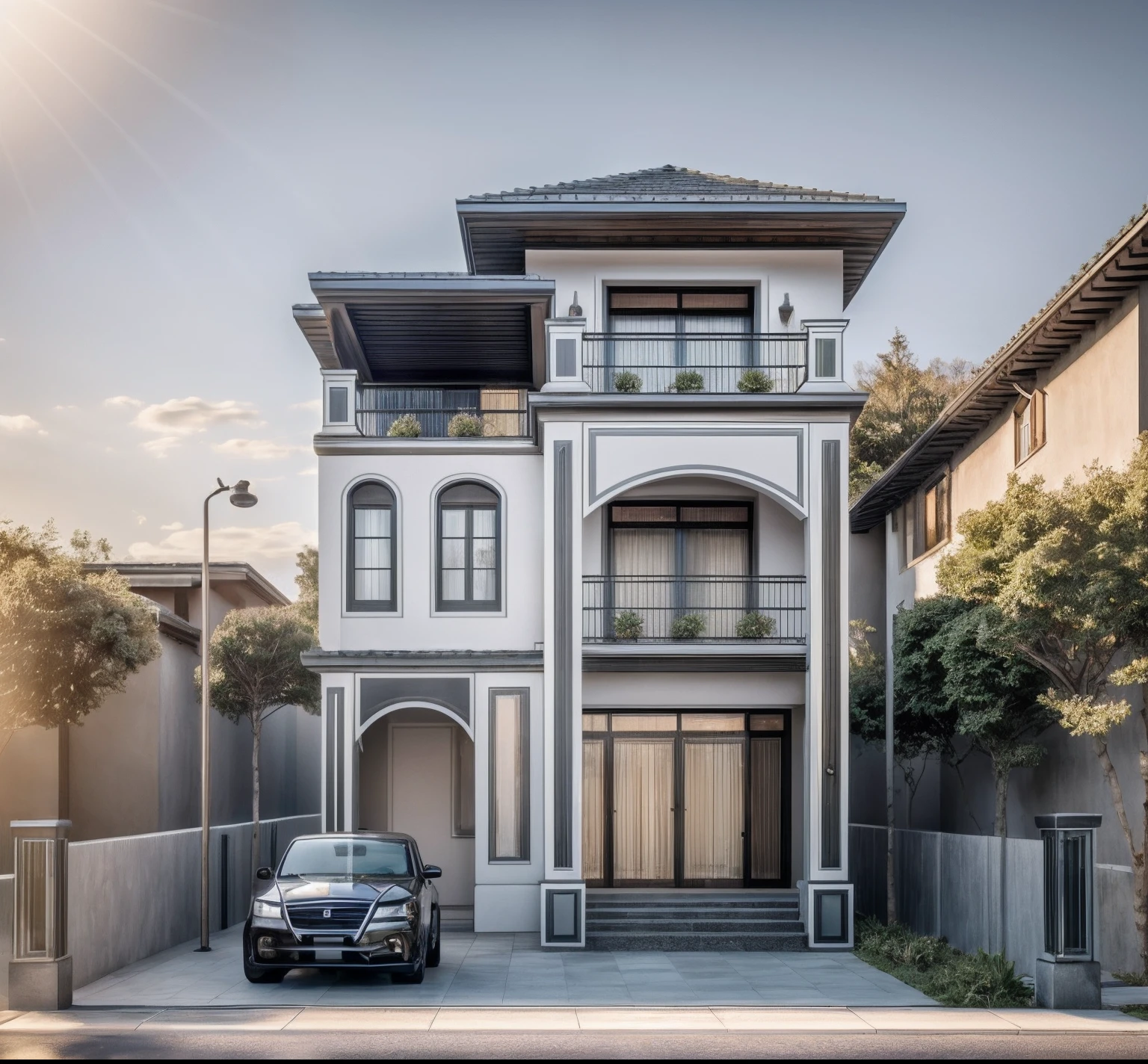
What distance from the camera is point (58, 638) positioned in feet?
68.6

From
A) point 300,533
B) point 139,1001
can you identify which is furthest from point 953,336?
point 139,1001

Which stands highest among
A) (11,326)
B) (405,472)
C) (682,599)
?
(11,326)

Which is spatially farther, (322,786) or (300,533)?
(300,533)

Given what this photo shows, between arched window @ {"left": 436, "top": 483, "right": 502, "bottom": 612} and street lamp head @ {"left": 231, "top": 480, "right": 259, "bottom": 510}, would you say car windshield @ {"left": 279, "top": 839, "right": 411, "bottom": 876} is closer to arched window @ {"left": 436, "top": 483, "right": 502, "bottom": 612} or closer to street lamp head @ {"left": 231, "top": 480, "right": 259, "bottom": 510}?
street lamp head @ {"left": 231, "top": 480, "right": 259, "bottom": 510}

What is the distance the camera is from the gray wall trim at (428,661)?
2003cm

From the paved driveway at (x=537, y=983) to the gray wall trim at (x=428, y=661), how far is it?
406 cm

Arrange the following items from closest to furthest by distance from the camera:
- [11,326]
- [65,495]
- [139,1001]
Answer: [139,1001] < [11,326] < [65,495]

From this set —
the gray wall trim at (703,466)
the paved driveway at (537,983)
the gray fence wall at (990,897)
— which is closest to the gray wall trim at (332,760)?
the paved driveway at (537,983)

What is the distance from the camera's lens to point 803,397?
19.4m

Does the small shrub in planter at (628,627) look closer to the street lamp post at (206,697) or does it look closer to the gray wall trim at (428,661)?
the gray wall trim at (428,661)

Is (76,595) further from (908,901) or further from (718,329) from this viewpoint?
(908,901)

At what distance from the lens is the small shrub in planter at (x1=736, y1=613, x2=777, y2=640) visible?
2005cm

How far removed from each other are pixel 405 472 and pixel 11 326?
22.1 feet

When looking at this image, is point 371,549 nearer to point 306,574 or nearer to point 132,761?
point 132,761
